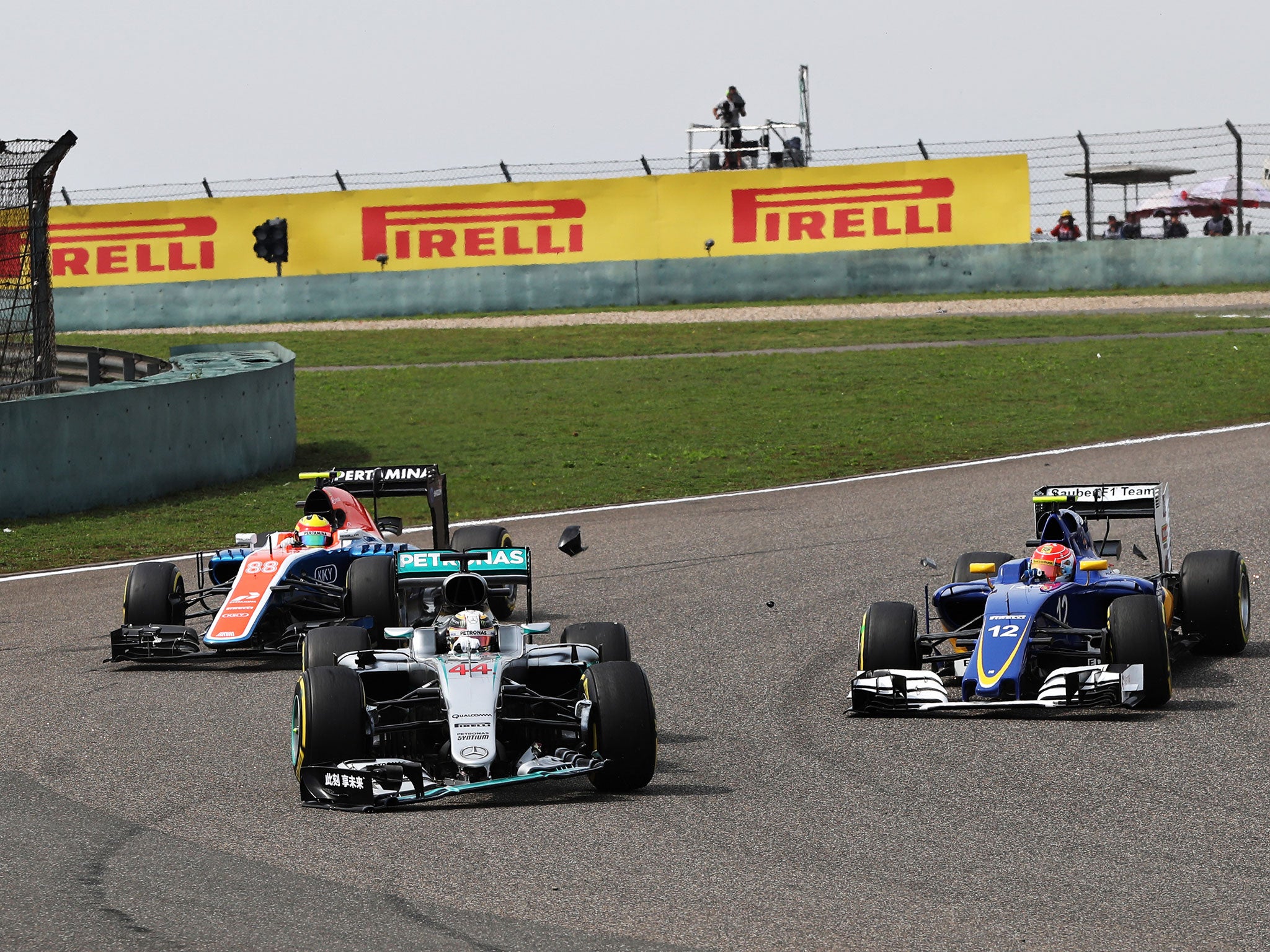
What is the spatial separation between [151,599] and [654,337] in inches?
868

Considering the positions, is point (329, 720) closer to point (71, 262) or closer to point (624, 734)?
point (624, 734)

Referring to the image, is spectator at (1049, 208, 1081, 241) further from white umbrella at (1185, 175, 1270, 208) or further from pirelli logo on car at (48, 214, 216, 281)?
pirelli logo on car at (48, 214, 216, 281)

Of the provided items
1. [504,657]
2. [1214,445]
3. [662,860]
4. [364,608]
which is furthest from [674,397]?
[662,860]

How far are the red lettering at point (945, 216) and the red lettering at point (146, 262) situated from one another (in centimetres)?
1786

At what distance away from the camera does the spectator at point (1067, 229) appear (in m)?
39.1

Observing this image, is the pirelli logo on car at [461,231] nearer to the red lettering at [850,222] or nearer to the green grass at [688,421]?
the red lettering at [850,222]

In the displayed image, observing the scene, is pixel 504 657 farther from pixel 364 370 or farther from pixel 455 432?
pixel 364 370

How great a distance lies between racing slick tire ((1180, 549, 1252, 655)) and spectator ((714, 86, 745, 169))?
30.5 meters

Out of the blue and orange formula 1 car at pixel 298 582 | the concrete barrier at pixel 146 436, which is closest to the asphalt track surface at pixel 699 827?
the blue and orange formula 1 car at pixel 298 582

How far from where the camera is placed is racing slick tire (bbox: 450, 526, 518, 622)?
13.7m

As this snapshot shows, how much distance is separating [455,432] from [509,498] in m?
5.30

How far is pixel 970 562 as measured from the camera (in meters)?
12.0

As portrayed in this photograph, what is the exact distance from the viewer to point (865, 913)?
21.5 ft

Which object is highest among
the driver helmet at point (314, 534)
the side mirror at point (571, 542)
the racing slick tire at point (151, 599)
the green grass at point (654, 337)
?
the green grass at point (654, 337)
